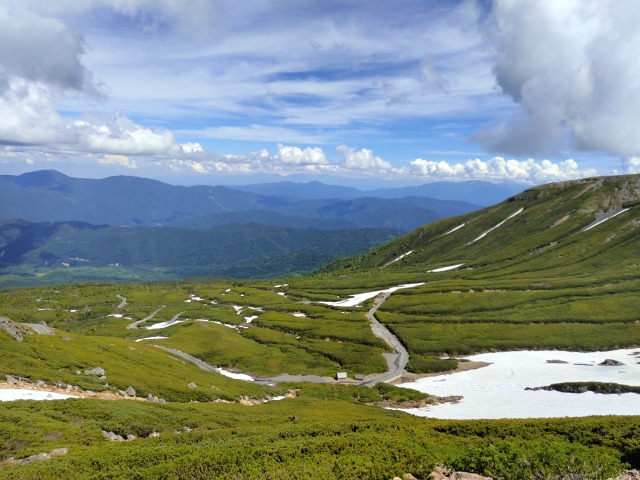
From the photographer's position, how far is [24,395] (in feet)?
121

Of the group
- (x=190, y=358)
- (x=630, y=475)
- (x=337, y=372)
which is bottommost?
(x=337, y=372)

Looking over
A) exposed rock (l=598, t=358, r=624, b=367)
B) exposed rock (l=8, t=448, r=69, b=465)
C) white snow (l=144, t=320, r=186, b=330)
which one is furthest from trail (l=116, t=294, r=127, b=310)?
exposed rock (l=598, t=358, r=624, b=367)

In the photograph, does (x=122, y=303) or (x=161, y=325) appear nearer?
(x=161, y=325)

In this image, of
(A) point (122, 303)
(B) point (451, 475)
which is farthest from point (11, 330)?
(A) point (122, 303)

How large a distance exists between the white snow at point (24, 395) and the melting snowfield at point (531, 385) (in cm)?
5325

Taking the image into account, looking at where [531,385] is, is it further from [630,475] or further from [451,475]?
[451,475]

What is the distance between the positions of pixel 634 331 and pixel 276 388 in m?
101

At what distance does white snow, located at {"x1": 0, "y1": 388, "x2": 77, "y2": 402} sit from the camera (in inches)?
1407

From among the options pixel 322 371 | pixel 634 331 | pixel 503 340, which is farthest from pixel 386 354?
pixel 634 331

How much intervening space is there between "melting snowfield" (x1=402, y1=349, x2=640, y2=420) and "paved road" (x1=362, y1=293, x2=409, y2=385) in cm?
848

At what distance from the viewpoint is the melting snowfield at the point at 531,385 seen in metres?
64.6

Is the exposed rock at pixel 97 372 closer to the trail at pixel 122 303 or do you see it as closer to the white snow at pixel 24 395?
the white snow at pixel 24 395

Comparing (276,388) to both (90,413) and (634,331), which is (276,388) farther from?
(634,331)

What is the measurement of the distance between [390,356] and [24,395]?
91.3 metres
